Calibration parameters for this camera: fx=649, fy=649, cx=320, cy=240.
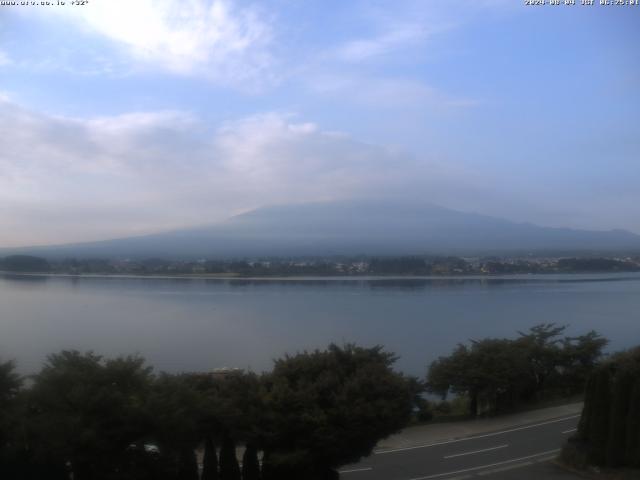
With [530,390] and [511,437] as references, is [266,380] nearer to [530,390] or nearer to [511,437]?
[511,437]

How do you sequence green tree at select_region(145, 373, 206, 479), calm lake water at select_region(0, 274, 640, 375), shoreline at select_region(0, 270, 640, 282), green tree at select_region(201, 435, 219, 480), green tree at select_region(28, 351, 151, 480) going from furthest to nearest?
shoreline at select_region(0, 270, 640, 282)
calm lake water at select_region(0, 274, 640, 375)
green tree at select_region(201, 435, 219, 480)
green tree at select_region(145, 373, 206, 479)
green tree at select_region(28, 351, 151, 480)

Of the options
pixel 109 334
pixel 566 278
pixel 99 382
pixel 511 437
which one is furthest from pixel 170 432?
pixel 566 278

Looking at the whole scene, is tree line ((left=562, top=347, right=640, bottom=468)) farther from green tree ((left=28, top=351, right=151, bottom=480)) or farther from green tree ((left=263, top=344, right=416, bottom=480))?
green tree ((left=28, top=351, right=151, bottom=480))

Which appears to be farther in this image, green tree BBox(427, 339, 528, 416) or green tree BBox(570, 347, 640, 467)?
green tree BBox(427, 339, 528, 416)

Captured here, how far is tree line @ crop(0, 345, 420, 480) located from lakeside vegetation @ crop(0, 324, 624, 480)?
0.01 m

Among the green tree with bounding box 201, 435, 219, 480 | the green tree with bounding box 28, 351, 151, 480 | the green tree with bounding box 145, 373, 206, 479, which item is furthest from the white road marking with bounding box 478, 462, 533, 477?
the green tree with bounding box 28, 351, 151, 480

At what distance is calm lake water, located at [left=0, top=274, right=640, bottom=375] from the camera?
18906mm

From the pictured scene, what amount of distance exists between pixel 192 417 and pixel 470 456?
4.82 m

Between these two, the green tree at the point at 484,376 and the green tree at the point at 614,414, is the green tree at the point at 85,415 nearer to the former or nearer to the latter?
the green tree at the point at 614,414

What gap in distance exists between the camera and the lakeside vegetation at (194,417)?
20.5 feet

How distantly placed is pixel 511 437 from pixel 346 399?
4.84m

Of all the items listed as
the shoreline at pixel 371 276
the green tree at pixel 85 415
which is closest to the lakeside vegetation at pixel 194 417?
the green tree at pixel 85 415

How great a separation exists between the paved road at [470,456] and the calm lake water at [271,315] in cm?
685

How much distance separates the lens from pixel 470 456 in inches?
380
